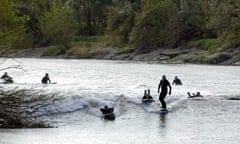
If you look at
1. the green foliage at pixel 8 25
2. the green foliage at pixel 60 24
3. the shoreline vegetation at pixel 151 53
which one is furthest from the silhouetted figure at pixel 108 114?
the green foliage at pixel 60 24

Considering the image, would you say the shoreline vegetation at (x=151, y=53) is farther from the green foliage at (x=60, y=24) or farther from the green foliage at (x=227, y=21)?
the green foliage at (x=60, y=24)

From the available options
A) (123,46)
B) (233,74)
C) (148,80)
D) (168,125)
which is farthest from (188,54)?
(168,125)

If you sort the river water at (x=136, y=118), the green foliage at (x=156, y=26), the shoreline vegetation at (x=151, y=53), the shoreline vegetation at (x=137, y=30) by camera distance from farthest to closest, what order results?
the green foliage at (x=156, y=26) → the shoreline vegetation at (x=137, y=30) → the shoreline vegetation at (x=151, y=53) → the river water at (x=136, y=118)

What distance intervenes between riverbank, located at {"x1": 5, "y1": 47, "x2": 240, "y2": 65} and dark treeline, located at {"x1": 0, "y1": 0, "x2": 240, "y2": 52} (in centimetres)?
199

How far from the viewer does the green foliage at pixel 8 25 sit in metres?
33.3

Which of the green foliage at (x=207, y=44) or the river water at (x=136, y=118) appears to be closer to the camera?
the river water at (x=136, y=118)

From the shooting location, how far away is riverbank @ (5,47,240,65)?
361 feet

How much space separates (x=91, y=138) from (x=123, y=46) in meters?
102

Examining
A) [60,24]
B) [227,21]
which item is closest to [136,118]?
[227,21]

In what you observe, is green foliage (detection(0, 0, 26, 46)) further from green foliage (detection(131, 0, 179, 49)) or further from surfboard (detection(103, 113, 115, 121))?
green foliage (detection(131, 0, 179, 49))

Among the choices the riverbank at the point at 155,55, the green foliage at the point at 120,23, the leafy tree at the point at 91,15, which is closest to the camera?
the riverbank at the point at 155,55

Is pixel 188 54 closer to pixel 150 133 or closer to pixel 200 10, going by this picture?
pixel 200 10

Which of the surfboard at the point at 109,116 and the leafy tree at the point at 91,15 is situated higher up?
the leafy tree at the point at 91,15

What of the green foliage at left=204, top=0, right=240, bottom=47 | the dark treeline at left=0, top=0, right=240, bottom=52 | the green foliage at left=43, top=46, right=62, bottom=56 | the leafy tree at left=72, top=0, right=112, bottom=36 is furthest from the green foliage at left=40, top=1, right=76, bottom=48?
the green foliage at left=204, top=0, right=240, bottom=47
